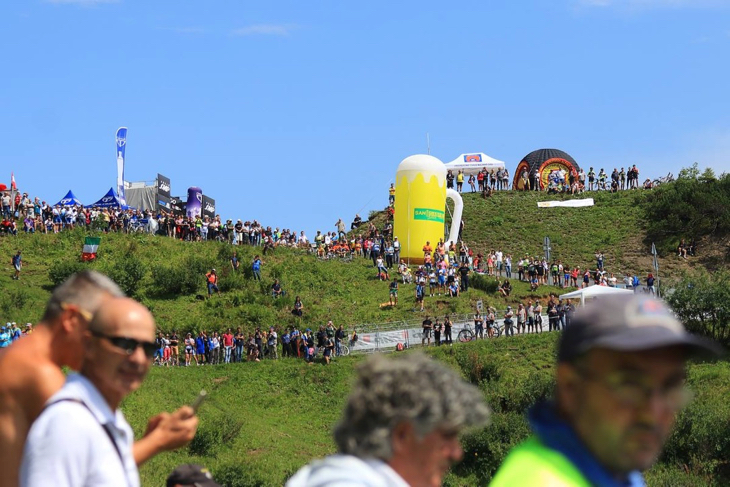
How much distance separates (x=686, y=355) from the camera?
107 inches

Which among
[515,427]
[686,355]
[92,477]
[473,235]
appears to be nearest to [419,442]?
[686,355]

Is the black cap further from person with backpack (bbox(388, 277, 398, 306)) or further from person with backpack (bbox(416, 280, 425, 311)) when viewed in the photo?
person with backpack (bbox(388, 277, 398, 306))

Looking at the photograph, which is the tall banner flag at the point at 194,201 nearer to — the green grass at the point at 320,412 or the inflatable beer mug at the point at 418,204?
the inflatable beer mug at the point at 418,204

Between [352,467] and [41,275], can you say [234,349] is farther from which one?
[352,467]

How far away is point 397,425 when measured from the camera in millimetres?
2932

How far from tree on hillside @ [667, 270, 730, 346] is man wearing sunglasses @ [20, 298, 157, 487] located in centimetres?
3302

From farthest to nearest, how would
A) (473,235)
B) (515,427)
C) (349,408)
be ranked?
(473,235) < (515,427) < (349,408)

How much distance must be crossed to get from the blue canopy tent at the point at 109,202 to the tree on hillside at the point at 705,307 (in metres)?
27.9

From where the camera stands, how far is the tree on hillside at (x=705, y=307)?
116 ft

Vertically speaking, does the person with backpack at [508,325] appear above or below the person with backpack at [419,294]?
below

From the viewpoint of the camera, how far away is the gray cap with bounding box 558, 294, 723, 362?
103 inches

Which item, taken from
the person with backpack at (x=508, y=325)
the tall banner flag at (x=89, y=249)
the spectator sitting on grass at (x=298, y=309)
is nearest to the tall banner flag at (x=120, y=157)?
the tall banner flag at (x=89, y=249)

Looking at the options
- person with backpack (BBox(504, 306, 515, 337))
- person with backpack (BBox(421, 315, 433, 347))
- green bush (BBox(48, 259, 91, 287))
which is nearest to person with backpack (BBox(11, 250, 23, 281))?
green bush (BBox(48, 259, 91, 287))

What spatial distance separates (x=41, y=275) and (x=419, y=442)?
42.9m
